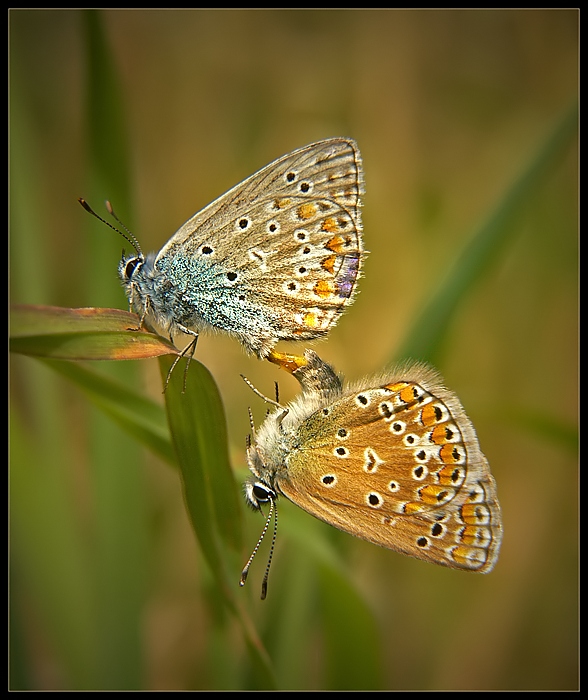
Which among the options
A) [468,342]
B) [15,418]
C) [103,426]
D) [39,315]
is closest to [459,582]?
[468,342]

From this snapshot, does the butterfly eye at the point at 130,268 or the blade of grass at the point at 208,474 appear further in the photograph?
the butterfly eye at the point at 130,268

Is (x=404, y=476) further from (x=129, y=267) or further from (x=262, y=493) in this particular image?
(x=129, y=267)

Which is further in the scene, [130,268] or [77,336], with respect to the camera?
[130,268]

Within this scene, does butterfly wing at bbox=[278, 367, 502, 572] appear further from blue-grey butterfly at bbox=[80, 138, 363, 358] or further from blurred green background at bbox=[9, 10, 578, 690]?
blue-grey butterfly at bbox=[80, 138, 363, 358]

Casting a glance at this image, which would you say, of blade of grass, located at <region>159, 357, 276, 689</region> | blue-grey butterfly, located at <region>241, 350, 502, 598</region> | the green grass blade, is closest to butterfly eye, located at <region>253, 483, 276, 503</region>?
Answer: blue-grey butterfly, located at <region>241, 350, 502, 598</region>

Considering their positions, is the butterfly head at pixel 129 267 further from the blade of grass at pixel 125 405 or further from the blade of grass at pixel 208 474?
the blade of grass at pixel 208 474

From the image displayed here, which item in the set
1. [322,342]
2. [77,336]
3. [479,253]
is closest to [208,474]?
[77,336]

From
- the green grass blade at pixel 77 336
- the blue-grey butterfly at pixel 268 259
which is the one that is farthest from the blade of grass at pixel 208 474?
the blue-grey butterfly at pixel 268 259
